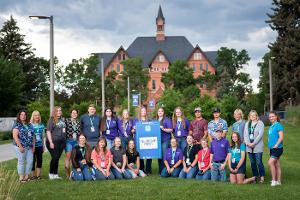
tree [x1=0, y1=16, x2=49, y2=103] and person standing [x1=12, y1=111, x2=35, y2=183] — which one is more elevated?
tree [x1=0, y1=16, x2=49, y2=103]

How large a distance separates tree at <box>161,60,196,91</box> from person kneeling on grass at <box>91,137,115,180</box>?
88.7 meters

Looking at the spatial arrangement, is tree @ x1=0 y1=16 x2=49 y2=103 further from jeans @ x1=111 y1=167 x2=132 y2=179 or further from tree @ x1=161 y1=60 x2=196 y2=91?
jeans @ x1=111 y1=167 x2=132 y2=179

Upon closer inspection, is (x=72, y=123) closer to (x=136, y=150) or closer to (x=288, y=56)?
(x=136, y=150)

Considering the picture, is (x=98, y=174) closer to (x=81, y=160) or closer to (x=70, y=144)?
(x=81, y=160)

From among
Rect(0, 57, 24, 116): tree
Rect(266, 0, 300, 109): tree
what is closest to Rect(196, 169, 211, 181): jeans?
Rect(266, 0, 300, 109): tree

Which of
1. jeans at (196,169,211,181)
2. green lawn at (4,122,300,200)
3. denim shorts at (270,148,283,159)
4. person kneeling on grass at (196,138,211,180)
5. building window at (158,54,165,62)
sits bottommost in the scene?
green lawn at (4,122,300,200)

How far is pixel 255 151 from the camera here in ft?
43.5

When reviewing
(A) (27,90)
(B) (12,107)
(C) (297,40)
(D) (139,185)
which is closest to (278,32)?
(C) (297,40)

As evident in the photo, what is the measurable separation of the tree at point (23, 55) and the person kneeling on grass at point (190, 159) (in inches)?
2412

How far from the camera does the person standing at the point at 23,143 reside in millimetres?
13414

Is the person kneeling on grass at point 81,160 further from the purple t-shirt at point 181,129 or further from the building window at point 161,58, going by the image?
the building window at point 161,58

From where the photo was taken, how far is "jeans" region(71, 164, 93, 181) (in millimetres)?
13680

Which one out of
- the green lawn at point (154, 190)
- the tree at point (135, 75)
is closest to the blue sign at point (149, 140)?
the green lawn at point (154, 190)

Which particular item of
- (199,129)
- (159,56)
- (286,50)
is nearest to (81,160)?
(199,129)
